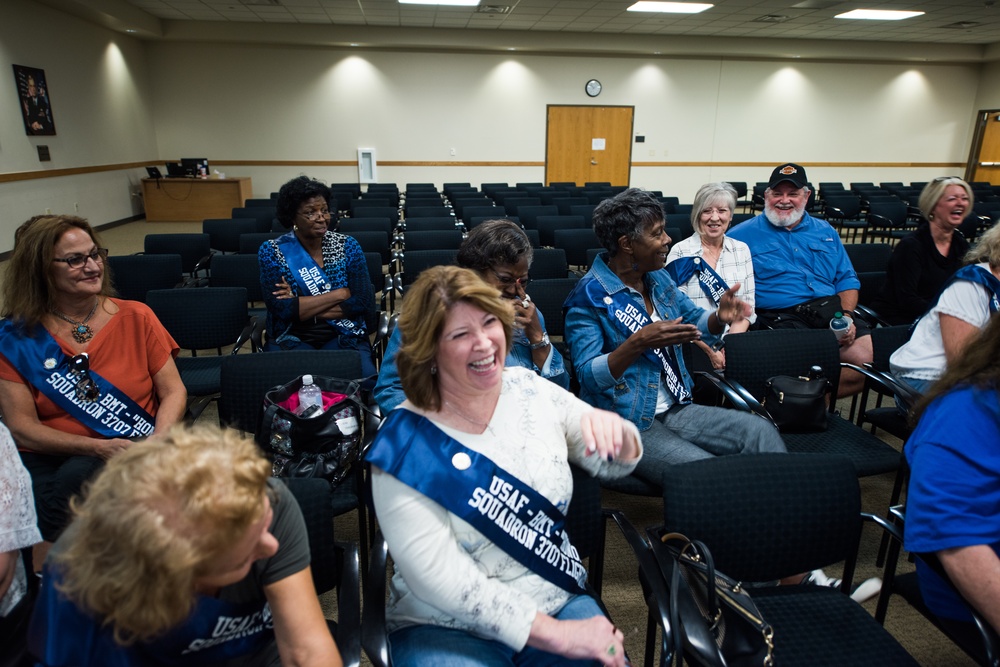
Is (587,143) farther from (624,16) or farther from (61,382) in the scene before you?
(61,382)

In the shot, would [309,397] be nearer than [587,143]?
Yes

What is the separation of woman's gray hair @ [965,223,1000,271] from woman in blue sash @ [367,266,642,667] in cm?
182

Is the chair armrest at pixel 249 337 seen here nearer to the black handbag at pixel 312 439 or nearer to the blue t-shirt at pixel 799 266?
the black handbag at pixel 312 439

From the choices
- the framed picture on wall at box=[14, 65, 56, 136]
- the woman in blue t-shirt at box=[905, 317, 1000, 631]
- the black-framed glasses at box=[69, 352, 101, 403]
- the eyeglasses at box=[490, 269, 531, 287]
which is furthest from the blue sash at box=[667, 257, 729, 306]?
the framed picture on wall at box=[14, 65, 56, 136]

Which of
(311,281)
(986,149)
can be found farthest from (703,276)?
(986,149)

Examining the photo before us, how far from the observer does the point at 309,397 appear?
6.59ft

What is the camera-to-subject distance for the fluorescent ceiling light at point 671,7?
912cm

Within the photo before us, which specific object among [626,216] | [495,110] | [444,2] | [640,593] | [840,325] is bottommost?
[640,593]

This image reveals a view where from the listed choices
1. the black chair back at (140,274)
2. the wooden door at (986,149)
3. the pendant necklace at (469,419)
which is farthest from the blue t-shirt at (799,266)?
the wooden door at (986,149)

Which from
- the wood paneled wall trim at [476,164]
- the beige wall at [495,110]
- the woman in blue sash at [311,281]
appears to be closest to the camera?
the woman in blue sash at [311,281]

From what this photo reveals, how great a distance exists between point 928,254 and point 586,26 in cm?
935

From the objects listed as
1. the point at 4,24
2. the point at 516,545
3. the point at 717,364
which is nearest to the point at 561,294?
the point at 717,364

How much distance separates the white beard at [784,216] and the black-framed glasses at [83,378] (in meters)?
3.32

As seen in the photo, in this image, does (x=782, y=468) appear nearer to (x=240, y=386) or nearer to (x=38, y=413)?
(x=240, y=386)
